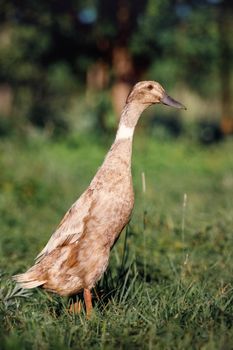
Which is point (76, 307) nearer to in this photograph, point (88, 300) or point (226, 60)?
point (88, 300)

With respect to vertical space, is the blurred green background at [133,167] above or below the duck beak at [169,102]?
below

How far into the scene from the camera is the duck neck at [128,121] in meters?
4.60

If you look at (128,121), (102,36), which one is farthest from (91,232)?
(102,36)

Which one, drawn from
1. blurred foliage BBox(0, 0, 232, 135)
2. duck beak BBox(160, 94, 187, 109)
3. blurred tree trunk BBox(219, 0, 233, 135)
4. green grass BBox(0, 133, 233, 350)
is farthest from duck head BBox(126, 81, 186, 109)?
blurred tree trunk BBox(219, 0, 233, 135)

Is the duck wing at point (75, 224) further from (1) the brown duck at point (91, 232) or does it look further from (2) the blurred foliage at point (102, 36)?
(2) the blurred foliage at point (102, 36)

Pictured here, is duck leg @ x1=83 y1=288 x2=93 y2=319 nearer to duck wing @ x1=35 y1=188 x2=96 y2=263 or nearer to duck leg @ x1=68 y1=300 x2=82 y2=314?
duck leg @ x1=68 y1=300 x2=82 y2=314

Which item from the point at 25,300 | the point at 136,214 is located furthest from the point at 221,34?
the point at 25,300

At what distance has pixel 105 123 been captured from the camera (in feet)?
67.2

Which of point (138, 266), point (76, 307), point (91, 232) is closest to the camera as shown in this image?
point (91, 232)

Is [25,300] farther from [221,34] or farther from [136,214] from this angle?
[221,34]

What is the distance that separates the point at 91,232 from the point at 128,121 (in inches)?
30.1

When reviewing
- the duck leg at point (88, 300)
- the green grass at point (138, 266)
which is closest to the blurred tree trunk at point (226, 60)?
the green grass at point (138, 266)

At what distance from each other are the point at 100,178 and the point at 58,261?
59 centimetres

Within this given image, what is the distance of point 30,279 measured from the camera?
4.54 meters
